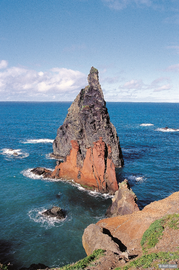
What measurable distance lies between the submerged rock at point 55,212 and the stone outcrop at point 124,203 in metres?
8.70

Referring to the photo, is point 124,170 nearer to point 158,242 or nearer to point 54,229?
point 54,229

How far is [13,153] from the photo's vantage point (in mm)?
70000

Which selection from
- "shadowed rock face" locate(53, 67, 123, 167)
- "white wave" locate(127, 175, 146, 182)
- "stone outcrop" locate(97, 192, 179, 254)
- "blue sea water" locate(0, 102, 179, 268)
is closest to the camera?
"stone outcrop" locate(97, 192, 179, 254)

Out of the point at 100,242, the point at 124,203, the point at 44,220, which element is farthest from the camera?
the point at 44,220

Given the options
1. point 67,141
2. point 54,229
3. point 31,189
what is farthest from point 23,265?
point 67,141

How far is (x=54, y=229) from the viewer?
3366 cm

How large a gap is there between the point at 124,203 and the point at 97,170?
1423 centimetres

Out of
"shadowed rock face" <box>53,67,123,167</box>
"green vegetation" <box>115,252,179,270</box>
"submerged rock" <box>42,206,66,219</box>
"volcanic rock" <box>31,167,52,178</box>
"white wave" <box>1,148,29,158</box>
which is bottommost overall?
"submerged rock" <box>42,206,66,219</box>

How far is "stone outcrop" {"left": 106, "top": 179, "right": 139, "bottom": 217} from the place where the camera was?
3312cm

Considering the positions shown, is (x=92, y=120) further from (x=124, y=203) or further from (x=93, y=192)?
(x=124, y=203)

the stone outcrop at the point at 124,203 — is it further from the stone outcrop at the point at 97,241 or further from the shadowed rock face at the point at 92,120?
the shadowed rock face at the point at 92,120

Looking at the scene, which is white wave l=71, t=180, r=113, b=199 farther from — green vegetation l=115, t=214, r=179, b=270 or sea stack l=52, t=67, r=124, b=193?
green vegetation l=115, t=214, r=179, b=270

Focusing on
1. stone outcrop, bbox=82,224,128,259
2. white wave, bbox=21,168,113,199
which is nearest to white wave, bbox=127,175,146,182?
white wave, bbox=21,168,113,199

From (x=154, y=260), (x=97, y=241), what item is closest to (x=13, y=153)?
(x=97, y=241)
